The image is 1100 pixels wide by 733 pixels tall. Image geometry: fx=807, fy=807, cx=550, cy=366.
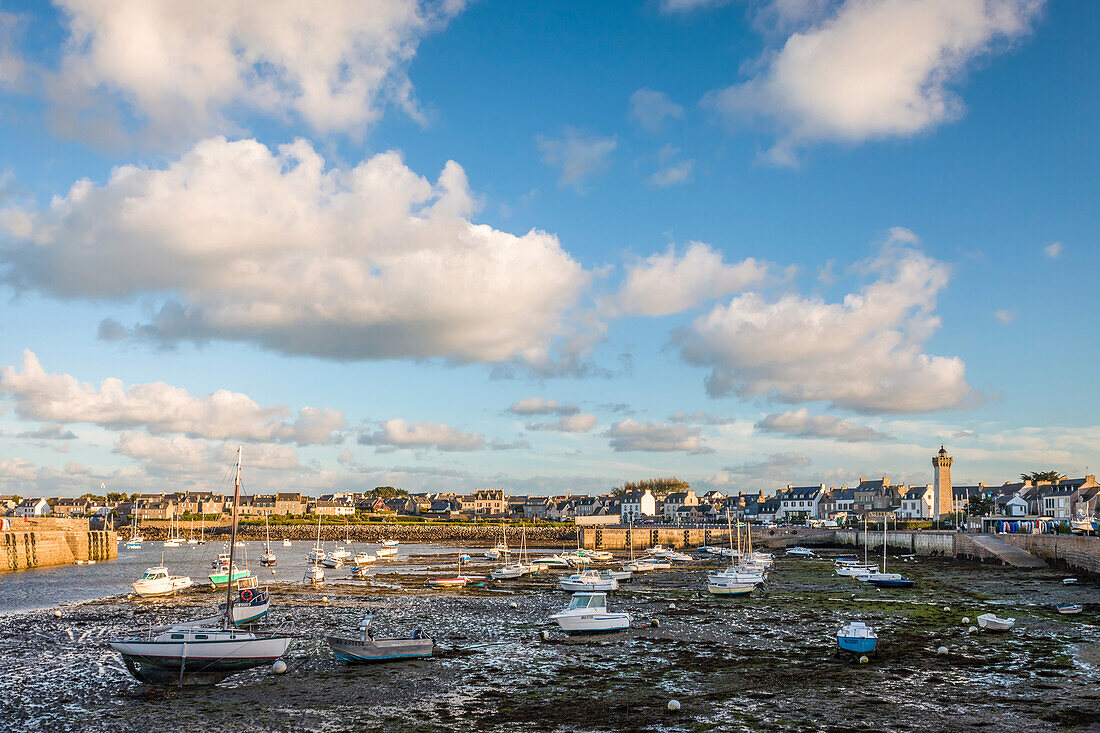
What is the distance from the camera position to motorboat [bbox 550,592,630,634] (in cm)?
3662

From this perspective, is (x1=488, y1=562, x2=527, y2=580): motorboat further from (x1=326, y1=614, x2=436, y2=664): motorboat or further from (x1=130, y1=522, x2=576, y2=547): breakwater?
(x1=130, y1=522, x2=576, y2=547): breakwater

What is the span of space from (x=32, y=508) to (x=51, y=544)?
387 feet

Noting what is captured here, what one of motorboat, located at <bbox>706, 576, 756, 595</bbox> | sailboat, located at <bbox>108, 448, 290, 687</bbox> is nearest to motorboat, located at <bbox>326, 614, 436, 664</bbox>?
sailboat, located at <bbox>108, 448, 290, 687</bbox>

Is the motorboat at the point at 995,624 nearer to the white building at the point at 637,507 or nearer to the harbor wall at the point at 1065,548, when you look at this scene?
the harbor wall at the point at 1065,548

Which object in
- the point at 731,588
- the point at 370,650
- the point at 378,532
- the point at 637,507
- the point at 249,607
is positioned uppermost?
the point at 370,650

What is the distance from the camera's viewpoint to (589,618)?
36812mm

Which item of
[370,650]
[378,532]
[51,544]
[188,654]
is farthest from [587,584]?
[378,532]

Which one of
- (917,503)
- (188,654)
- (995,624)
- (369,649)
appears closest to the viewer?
(188,654)

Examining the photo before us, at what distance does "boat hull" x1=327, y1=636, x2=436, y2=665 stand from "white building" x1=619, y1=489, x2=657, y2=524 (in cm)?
15483

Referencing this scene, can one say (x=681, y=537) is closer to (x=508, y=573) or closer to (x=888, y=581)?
(x=508, y=573)

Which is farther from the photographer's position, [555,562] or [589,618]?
[555,562]

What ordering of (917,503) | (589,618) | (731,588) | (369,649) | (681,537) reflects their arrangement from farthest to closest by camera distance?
(917,503), (681,537), (731,588), (589,618), (369,649)

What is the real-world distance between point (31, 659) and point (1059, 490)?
407 ft

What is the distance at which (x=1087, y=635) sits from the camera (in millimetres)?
34469
